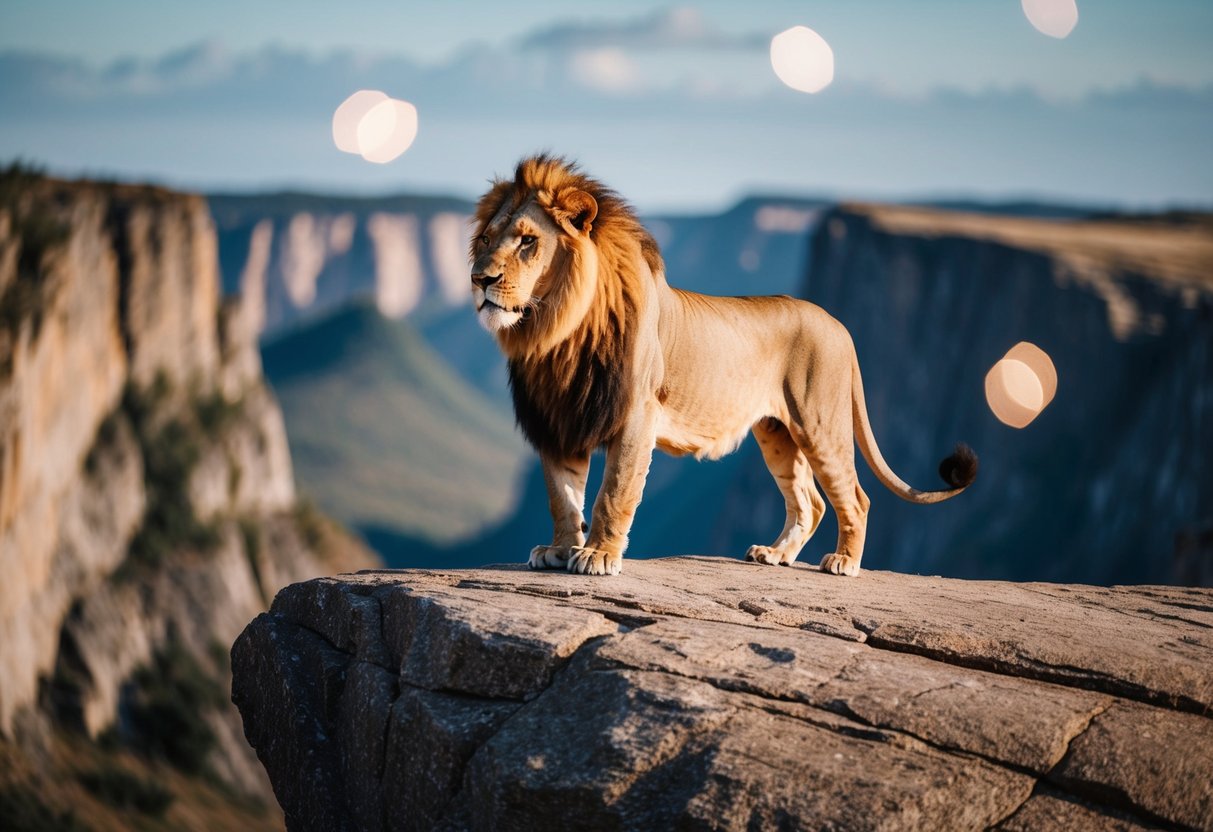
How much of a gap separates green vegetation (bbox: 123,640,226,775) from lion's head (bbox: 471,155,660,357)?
5739 cm

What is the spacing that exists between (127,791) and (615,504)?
1822 inches

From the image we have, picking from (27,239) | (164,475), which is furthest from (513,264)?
(164,475)

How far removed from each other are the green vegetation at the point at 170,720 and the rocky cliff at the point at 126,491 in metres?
0.09

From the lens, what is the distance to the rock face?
25.1ft

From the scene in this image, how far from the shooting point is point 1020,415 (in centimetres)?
9812

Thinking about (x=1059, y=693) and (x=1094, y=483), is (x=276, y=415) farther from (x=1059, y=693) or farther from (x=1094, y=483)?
(x=1059, y=693)

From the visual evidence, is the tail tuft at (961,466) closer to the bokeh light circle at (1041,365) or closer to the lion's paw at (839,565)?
the lion's paw at (839,565)

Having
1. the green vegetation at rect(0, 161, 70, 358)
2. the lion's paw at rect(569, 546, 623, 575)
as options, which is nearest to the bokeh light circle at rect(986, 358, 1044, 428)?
the green vegetation at rect(0, 161, 70, 358)

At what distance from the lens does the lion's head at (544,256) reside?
31.2ft

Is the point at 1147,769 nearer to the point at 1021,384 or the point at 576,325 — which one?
the point at 576,325

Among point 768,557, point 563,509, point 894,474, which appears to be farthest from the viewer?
point 768,557

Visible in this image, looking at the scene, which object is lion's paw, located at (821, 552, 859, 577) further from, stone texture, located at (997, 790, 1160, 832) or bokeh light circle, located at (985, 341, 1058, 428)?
bokeh light circle, located at (985, 341, 1058, 428)

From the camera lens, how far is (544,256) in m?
9.66

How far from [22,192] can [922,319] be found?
65.7 metres
